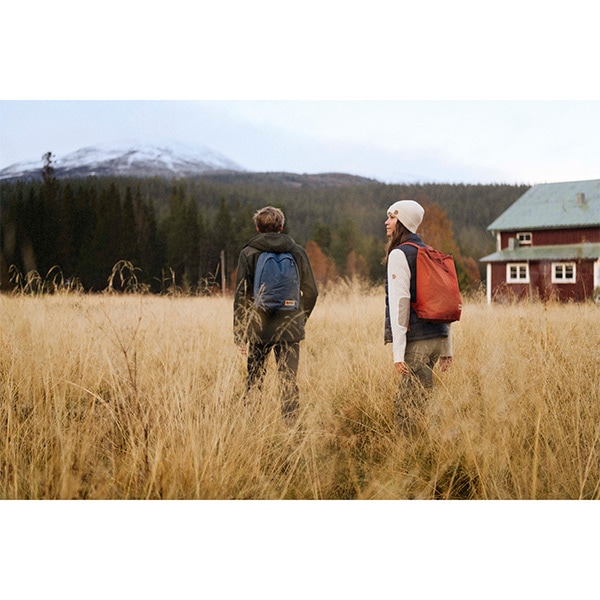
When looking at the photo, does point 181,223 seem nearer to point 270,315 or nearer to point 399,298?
point 270,315

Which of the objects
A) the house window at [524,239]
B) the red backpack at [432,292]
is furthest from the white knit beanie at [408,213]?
the house window at [524,239]

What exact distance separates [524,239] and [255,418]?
3.25 m

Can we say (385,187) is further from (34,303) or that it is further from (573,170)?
(34,303)

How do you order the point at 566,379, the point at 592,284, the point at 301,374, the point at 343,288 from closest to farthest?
1. the point at 566,379
2. the point at 301,374
3. the point at 592,284
4. the point at 343,288

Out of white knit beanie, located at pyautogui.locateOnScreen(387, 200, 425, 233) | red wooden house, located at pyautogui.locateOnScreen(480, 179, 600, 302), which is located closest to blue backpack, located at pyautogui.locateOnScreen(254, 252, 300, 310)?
white knit beanie, located at pyautogui.locateOnScreen(387, 200, 425, 233)

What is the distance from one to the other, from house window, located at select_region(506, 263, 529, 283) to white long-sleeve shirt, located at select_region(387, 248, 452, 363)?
2327 millimetres

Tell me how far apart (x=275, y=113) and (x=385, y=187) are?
3.89 ft

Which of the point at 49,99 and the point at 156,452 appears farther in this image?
the point at 49,99

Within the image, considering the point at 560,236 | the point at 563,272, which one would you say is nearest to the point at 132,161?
the point at 563,272

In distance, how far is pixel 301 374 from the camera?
4246 mm

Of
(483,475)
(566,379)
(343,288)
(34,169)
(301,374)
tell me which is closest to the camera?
(483,475)

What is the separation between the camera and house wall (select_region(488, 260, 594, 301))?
16.1ft

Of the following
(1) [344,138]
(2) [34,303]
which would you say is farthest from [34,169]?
(1) [344,138]

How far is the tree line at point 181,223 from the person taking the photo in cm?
456
